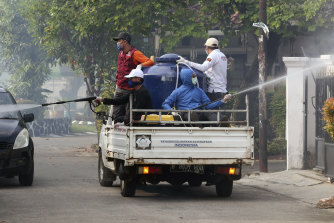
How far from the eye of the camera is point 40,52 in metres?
62.9

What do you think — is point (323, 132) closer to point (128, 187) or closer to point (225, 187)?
point (225, 187)

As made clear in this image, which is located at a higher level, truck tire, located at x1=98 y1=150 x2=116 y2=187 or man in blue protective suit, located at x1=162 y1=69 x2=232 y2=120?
man in blue protective suit, located at x1=162 y1=69 x2=232 y2=120

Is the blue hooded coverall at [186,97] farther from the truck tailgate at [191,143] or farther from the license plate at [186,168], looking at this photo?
the license plate at [186,168]

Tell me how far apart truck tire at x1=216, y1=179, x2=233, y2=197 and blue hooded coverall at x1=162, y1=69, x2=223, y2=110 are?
52.2 inches

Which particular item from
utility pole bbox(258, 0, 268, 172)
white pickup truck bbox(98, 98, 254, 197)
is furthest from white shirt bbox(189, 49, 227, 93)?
utility pole bbox(258, 0, 268, 172)

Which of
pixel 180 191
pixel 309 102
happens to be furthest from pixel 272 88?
pixel 180 191

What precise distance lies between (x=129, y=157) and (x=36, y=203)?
61.1 inches

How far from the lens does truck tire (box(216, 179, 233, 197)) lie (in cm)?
1299

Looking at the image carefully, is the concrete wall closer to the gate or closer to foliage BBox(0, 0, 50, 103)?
the gate

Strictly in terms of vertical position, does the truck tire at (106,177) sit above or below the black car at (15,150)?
below

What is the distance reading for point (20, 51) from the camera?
61875mm

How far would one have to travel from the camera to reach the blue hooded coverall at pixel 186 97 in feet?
43.5

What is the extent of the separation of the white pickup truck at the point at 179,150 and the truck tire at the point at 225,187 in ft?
0.95

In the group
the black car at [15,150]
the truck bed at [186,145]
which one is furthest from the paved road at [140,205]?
the truck bed at [186,145]
